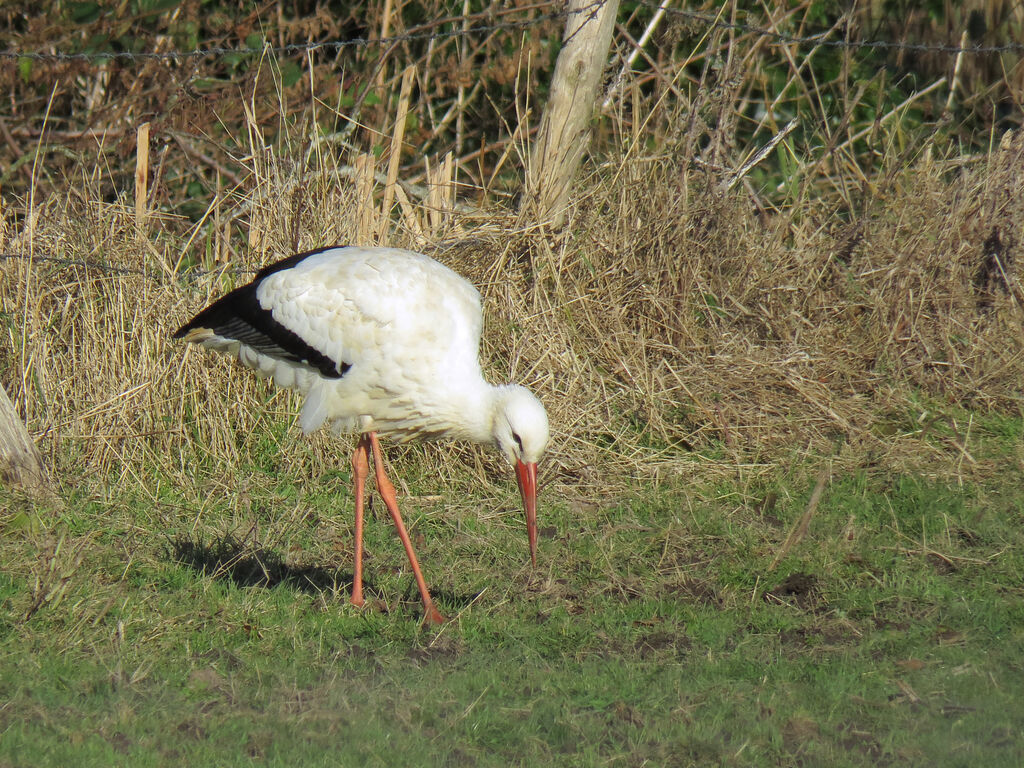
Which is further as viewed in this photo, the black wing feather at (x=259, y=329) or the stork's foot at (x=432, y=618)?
the black wing feather at (x=259, y=329)

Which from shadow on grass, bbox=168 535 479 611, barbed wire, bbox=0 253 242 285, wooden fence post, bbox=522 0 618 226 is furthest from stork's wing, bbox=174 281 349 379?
wooden fence post, bbox=522 0 618 226

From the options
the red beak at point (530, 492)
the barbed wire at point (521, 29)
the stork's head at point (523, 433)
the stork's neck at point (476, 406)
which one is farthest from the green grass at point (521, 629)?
the barbed wire at point (521, 29)

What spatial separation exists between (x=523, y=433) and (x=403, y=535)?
0.72m

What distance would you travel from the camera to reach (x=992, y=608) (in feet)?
14.9

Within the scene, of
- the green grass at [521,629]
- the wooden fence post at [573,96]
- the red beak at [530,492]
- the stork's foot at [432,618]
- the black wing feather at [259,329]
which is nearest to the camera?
the green grass at [521,629]

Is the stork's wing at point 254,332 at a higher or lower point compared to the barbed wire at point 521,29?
lower

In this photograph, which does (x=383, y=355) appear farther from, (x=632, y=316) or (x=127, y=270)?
(x=632, y=316)

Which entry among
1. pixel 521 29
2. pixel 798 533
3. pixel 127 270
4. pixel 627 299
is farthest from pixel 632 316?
pixel 521 29

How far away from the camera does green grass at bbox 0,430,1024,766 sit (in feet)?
11.7

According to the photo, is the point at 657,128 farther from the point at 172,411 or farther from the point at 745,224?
the point at 172,411

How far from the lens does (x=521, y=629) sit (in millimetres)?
4516

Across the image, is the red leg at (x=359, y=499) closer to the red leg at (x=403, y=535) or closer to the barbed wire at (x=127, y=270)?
the red leg at (x=403, y=535)

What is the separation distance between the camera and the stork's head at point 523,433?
15.5 feet

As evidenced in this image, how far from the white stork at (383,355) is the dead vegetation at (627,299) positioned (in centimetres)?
108
